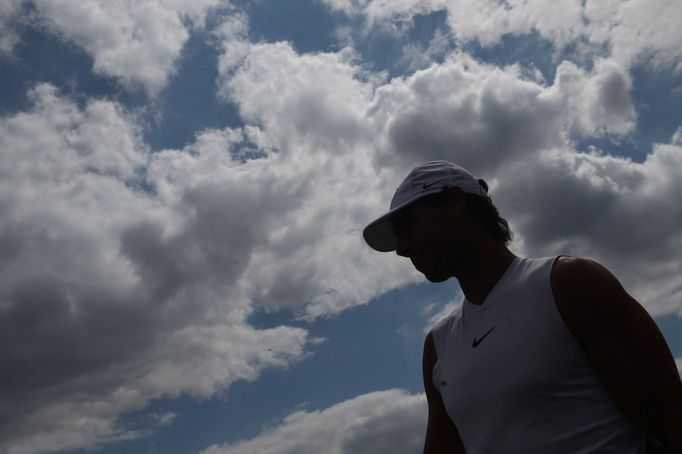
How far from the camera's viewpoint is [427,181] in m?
5.11

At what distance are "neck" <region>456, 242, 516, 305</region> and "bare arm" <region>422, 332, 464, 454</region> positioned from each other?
643 mm

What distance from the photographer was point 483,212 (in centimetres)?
522

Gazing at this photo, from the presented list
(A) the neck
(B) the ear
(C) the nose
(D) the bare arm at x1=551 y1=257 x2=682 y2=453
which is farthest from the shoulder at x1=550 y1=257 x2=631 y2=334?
(C) the nose

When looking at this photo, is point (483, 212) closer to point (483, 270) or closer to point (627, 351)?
point (483, 270)

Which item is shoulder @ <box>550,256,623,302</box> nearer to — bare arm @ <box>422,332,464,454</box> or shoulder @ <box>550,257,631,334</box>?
shoulder @ <box>550,257,631,334</box>

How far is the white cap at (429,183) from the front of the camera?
16.7 ft

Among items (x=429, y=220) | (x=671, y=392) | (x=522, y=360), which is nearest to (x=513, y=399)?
(x=522, y=360)

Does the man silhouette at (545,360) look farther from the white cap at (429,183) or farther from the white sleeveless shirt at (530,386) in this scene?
the white cap at (429,183)

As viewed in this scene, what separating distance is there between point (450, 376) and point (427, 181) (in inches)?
64.2

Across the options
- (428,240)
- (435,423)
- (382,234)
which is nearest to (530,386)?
(435,423)

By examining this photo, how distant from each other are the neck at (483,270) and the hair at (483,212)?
0.24 metres

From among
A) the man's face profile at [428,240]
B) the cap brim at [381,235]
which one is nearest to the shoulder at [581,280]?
the man's face profile at [428,240]

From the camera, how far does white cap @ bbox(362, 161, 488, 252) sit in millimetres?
5086

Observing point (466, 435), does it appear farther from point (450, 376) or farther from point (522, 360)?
point (522, 360)
